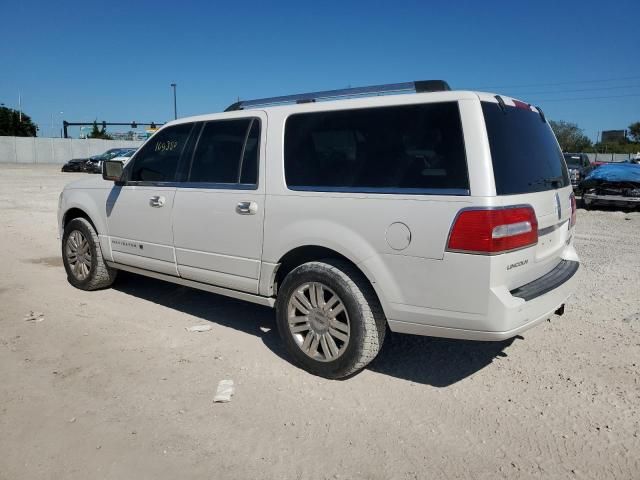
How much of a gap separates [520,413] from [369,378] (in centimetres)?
103

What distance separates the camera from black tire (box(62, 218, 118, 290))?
5652 millimetres

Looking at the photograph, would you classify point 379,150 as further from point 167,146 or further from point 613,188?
point 613,188

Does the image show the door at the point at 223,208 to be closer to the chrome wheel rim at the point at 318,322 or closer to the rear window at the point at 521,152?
the chrome wheel rim at the point at 318,322

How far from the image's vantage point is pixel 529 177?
11.1 feet

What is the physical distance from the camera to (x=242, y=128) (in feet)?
14.1

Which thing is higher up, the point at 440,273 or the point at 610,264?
the point at 440,273

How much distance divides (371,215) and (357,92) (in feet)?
3.22

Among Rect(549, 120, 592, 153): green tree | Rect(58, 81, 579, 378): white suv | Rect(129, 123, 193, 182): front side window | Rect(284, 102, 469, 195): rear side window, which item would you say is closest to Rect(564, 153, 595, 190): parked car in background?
Rect(58, 81, 579, 378): white suv

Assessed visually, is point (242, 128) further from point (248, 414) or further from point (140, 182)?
point (248, 414)

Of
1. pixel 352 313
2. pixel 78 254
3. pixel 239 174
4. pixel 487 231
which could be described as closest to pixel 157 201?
pixel 239 174

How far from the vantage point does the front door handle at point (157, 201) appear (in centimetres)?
479

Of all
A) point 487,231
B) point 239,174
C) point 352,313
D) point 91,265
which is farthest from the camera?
point 91,265

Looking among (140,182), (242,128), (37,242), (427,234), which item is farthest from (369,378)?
(37,242)

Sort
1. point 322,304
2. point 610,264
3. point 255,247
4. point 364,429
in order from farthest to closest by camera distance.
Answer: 1. point 610,264
2. point 255,247
3. point 322,304
4. point 364,429
